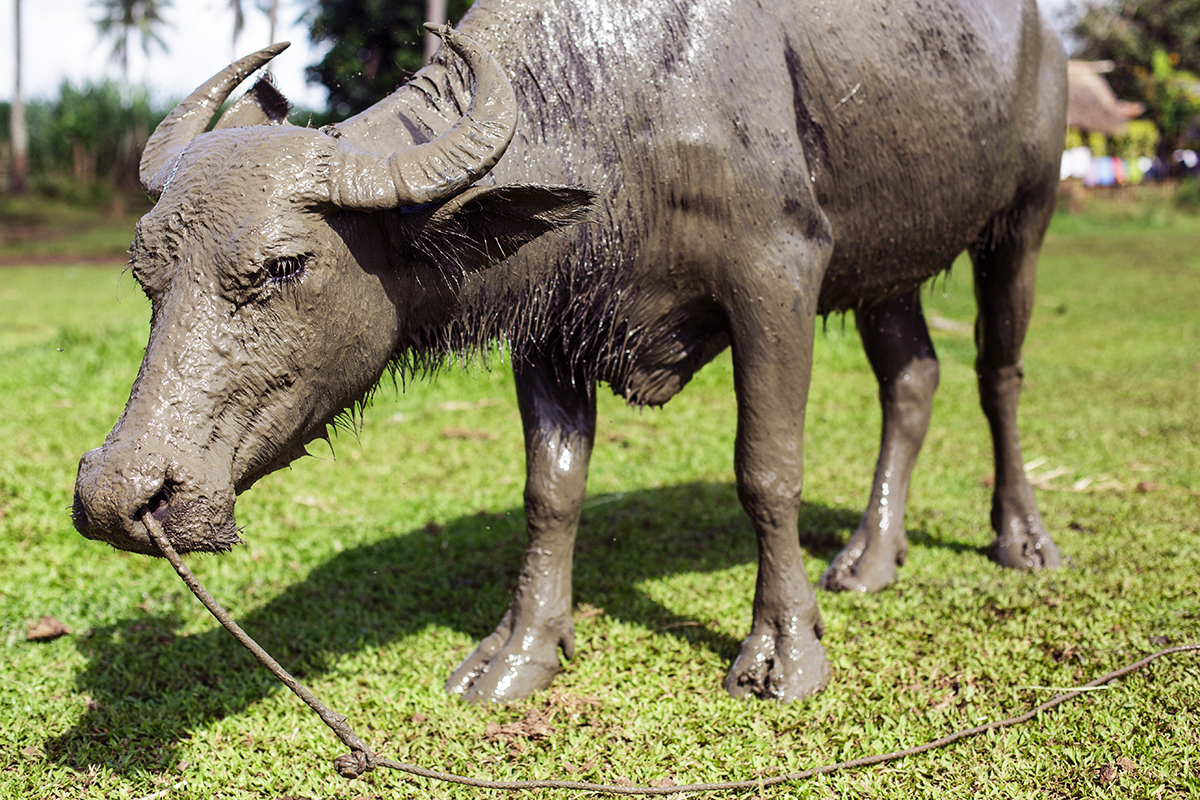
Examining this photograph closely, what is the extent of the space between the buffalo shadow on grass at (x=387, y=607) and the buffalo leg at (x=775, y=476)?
8.4 inches

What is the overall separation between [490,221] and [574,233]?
365 millimetres

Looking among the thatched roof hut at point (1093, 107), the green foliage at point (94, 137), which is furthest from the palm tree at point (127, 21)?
the thatched roof hut at point (1093, 107)

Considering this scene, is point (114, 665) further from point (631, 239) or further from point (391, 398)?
point (391, 398)

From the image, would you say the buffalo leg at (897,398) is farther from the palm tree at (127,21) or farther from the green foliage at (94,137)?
the palm tree at (127,21)

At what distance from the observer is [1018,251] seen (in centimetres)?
394

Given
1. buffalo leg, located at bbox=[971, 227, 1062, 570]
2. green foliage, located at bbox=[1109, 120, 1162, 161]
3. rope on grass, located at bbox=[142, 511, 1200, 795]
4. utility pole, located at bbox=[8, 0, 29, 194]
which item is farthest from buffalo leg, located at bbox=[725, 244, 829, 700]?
green foliage, located at bbox=[1109, 120, 1162, 161]

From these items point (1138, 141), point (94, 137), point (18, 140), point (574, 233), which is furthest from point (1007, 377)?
point (94, 137)

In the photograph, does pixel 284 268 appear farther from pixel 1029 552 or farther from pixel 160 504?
pixel 1029 552

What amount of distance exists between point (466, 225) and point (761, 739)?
63.1 inches

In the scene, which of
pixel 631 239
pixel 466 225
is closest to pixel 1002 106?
pixel 631 239

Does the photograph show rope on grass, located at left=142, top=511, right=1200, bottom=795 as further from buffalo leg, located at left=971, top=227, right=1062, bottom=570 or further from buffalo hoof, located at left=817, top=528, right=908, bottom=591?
buffalo leg, located at left=971, top=227, right=1062, bottom=570

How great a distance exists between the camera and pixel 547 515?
10.4 ft

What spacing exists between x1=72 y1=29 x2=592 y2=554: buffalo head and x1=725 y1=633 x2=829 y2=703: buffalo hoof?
1.46 metres

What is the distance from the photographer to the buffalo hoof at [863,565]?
377 centimetres
